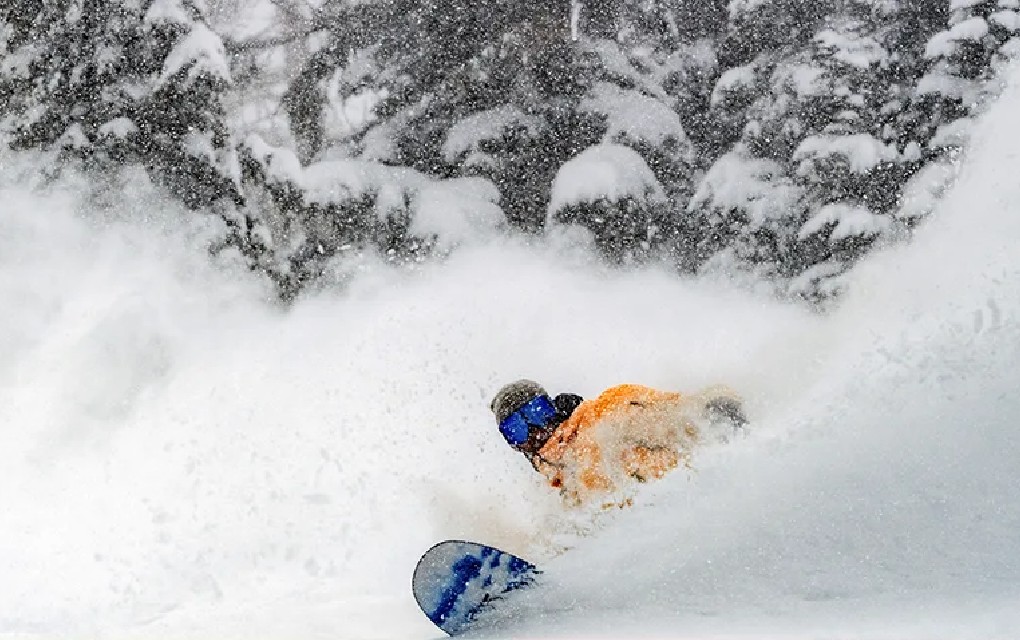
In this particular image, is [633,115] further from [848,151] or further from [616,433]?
[616,433]

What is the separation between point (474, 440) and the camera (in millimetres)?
7152

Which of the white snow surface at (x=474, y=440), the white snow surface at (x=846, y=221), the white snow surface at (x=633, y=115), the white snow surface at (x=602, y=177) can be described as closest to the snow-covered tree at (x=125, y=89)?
the white snow surface at (x=474, y=440)

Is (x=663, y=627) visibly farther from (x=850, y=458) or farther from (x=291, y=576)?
(x=291, y=576)

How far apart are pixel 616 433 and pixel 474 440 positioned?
3310mm

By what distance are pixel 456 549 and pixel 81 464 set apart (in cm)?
543

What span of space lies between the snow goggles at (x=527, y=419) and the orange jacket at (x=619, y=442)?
0.11 metres

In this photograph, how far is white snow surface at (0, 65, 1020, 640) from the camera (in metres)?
3.16

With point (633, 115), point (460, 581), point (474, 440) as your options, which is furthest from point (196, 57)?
point (460, 581)

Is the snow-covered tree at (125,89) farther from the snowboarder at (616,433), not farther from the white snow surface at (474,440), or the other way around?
the snowboarder at (616,433)

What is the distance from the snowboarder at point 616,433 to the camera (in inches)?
155

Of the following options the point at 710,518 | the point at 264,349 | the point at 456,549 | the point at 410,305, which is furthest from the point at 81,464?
the point at 710,518

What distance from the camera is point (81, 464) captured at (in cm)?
769

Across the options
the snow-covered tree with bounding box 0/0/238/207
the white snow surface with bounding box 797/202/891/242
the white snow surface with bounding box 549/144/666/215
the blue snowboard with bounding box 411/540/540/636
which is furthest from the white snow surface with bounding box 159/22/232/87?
the blue snowboard with bounding box 411/540/540/636

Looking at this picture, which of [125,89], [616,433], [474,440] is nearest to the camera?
[616,433]
